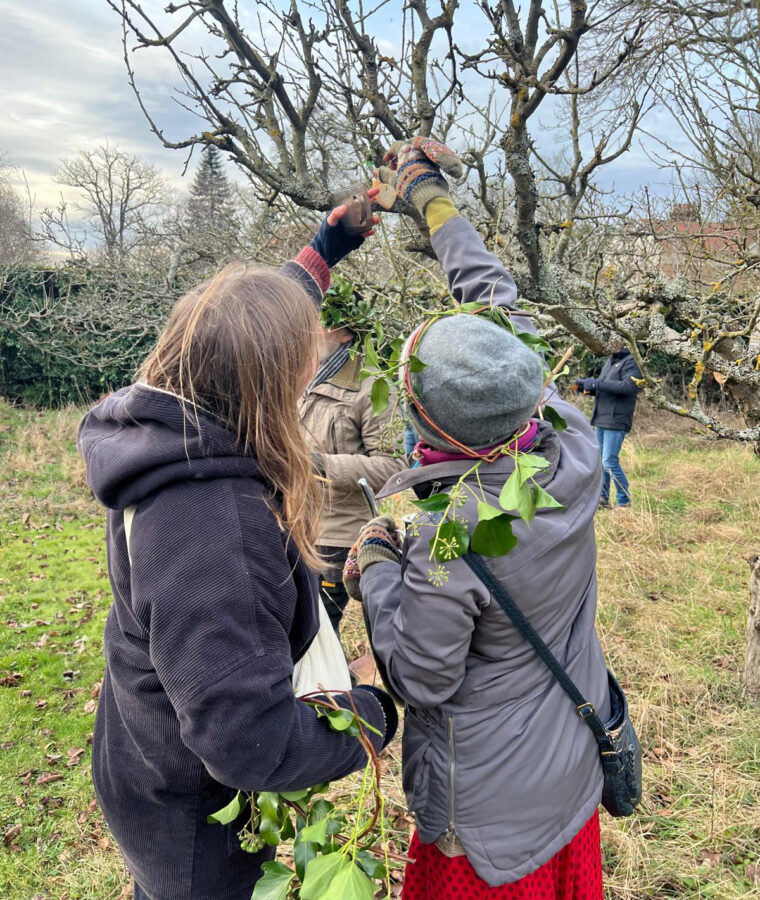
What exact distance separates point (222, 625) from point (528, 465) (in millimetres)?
609

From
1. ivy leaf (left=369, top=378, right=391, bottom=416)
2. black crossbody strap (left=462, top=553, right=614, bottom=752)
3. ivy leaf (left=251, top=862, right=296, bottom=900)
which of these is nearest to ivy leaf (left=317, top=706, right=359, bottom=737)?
ivy leaf (left=251, top=862, right=296, bottom=900)

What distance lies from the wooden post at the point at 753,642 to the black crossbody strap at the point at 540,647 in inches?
77.7

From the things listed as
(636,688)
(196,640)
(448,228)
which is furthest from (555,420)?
(636,688)

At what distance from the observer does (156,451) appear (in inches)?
36.7

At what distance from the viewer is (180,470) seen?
3.07 ft

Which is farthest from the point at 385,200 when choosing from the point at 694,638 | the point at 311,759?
the point at 694,638

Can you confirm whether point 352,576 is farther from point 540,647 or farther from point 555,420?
point 555,420

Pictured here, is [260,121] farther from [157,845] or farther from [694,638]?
[694,638]

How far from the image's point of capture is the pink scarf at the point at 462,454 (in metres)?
1.21

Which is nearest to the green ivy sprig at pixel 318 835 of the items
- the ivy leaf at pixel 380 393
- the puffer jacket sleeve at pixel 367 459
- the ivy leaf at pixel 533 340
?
the ivy leaf at pixel 380 393

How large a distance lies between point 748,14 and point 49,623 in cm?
775

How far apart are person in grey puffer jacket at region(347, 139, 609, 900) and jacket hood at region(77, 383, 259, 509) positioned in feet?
1.32

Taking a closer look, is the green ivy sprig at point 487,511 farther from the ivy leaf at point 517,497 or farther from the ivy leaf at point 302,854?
the ivy leaf at point 302,854

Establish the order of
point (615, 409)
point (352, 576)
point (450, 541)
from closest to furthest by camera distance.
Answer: point (450, 541) < point (352, 576) < point (615, 409)
